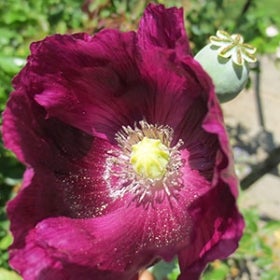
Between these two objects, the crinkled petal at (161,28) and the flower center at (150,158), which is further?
the flower center at (150,158)

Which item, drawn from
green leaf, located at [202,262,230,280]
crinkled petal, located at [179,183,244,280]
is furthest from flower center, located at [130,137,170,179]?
green leaf, located at [202,262,230,280]

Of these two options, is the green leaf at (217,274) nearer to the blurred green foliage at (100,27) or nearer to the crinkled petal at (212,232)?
the blurred green foliage at (100,27)

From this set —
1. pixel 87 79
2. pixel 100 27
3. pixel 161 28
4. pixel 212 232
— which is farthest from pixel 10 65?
pixel 212 232

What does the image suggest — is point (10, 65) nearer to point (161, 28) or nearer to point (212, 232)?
point (161, 28)

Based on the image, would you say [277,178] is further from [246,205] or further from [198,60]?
[198,60]

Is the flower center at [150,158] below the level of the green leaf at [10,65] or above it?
below

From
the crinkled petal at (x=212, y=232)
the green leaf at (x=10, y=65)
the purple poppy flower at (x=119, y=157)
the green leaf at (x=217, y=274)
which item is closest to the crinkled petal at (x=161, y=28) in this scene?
the purple poppy flower at (x=119, y=157)
